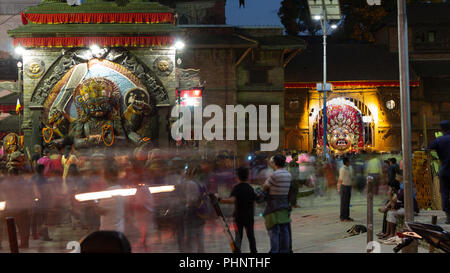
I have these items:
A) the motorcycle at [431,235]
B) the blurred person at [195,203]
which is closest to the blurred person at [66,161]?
the blurred person at [195,203]

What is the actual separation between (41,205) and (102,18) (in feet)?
56.0

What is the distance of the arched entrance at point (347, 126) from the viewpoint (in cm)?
4678

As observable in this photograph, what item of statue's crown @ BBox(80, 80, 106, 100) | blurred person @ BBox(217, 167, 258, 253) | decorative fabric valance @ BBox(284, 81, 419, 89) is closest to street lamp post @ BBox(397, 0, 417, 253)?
blurred person @ BBox(217, 167, 258, 253)

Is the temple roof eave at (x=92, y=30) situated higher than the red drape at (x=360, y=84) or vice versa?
the temple roof eave at (x=92, y=30)

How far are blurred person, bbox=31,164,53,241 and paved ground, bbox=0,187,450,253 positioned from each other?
13.9 inches

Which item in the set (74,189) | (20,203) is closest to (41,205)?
(20,203)

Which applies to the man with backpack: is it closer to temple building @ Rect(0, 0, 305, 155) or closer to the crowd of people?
the crowd of people

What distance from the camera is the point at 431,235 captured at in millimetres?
7234

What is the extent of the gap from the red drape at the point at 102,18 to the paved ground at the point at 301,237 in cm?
1257

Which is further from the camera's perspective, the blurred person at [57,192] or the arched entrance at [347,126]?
the arched entrance at [347,126]

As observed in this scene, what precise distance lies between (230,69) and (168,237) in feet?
93.5

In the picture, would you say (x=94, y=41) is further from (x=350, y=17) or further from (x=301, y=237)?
(x=350, y=17)

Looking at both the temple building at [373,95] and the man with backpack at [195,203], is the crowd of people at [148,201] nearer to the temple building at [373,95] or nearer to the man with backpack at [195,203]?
the man with backpack at [195,203]

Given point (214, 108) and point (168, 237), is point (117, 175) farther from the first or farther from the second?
point (214, 108)
